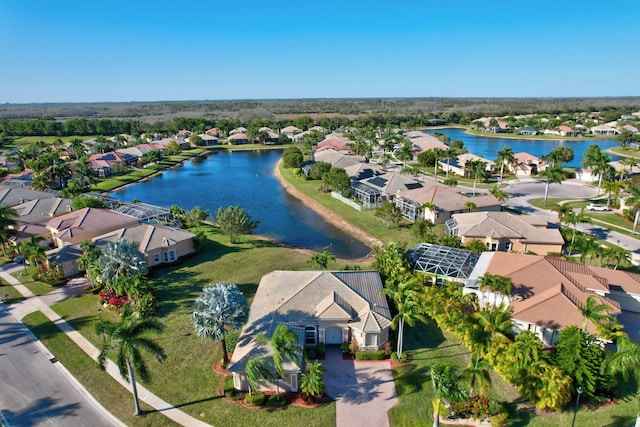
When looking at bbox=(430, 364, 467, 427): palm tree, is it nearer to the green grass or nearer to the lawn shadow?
the green grass

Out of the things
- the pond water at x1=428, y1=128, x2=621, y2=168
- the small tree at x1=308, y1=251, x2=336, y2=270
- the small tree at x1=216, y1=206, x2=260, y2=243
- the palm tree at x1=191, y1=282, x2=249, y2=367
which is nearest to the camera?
the palm tree at x1=191, y1=282, x2=249, y2=367

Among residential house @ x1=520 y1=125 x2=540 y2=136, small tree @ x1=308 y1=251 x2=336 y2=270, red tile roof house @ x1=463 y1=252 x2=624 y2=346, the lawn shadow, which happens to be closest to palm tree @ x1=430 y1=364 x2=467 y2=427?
red tile roof house @ x1=463 y1=252 x2=624 y2=346

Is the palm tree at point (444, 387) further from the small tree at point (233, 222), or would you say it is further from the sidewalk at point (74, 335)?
the small tree at point (233, 222)

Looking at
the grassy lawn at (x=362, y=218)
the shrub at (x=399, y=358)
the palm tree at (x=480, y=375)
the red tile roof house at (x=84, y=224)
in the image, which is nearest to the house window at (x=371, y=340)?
the shrub at (x=399, y=358)

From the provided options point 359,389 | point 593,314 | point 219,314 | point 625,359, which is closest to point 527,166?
point 593,314

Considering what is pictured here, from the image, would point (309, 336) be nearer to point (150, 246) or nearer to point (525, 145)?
point (150, 246)

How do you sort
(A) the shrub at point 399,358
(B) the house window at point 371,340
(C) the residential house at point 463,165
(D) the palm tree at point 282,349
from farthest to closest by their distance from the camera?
1. (C) the residential house at point 463,165
2. (B) the house window at point 371,340
3. (A) the shrub at point 399,358
4. (D) the palm tree at point 282,349

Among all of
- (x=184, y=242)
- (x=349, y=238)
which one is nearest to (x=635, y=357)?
(x=349, y=238)
